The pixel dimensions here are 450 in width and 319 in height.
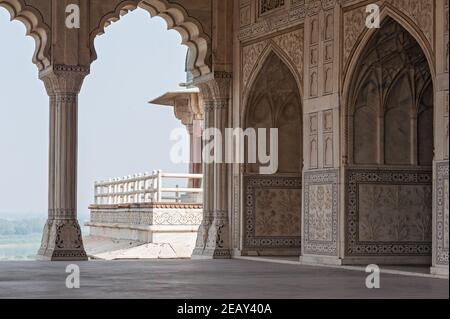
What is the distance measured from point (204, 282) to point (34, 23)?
226 inches

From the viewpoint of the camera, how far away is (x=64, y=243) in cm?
1357

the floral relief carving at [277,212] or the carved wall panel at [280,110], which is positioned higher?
the carved wall panel at [280,110]

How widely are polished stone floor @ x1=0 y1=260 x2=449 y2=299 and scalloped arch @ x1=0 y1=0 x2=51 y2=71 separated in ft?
9.27

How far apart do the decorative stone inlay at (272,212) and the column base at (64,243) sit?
2.28 meters

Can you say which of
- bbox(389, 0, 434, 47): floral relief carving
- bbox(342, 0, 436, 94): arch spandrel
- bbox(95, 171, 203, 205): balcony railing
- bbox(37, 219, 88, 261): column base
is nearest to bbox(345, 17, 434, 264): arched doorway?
bbox(342, 0, 436, 94): arch spandrel

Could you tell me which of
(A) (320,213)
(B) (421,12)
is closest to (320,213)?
(A) (320,213)

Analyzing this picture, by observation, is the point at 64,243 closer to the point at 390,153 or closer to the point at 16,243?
the point at 390,153

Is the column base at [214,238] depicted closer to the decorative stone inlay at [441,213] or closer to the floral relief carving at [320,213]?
the floral relief carving at [320,213]

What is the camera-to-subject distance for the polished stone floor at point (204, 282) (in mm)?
7938

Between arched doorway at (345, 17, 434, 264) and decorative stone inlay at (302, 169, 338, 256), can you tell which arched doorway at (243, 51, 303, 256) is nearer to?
decorative stone inlay at (302, 169, 338, 256)

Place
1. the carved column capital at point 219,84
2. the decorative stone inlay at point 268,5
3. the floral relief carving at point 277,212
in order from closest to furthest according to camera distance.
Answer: the decorative stone inlay at point 268,5 < the floral relief carving at point 277,212 < the carved column capital at point 219,84

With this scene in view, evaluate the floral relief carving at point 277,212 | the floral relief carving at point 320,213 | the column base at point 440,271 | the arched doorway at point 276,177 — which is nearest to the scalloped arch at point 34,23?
the arched doorway at point 276,177

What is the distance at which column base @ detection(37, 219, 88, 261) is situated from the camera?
1350 centimetres
